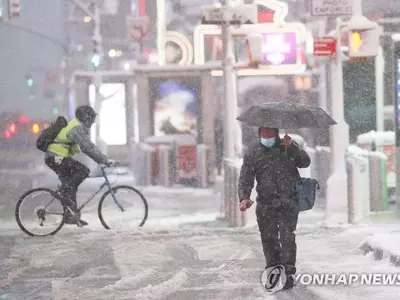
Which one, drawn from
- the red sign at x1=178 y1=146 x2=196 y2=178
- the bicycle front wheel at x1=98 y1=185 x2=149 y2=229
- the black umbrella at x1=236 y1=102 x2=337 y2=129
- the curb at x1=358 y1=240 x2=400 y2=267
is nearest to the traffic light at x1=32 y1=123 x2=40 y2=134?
the red sign at x1=178 y1=146 x2=196 y2=178

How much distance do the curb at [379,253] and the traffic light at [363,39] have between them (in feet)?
12.9

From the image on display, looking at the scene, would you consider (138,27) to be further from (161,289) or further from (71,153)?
(161,289)

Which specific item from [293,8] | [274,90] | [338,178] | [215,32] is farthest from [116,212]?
[293,8]

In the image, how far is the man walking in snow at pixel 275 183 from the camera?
768cm

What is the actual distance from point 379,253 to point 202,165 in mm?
12159

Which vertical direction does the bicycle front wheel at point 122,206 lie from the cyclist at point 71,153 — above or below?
below

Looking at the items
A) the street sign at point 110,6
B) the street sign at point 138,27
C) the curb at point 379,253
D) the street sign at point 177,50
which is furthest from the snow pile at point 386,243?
the street sign at point 110,6

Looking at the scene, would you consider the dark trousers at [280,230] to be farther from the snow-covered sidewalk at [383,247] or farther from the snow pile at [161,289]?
the snow-covered sidewalk at [383,247]

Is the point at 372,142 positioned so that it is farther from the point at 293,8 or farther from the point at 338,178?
the point at 293,8

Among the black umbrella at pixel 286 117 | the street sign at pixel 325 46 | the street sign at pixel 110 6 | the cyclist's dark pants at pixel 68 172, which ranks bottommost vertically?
the cyclist's dark pants at pixel 68 172

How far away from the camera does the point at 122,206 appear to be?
12.4 metres

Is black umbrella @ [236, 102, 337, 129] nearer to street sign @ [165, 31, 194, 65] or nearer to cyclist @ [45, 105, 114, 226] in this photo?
cyclist @ [45, 105, 114, 226]

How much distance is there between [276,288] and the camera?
25.6ft

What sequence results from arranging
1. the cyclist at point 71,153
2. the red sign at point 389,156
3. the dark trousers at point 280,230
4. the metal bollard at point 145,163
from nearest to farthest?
the dark trousers at point 280,230 < the cyclist at point 71,153 < the red sign at point 389,156 < the metal bollard at point 145,163
